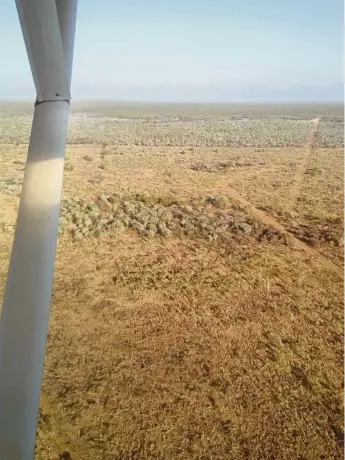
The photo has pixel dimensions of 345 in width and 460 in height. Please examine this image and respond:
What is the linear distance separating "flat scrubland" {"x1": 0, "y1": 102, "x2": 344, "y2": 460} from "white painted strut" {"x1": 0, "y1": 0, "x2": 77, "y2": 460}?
241 cm

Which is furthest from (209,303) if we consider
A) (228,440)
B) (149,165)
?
(149,165)

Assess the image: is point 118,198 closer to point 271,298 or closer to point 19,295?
point 271,298

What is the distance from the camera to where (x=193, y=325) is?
183 inches

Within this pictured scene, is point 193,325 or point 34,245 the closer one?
point 34,245

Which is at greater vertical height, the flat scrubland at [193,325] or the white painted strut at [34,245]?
the white painted strut at [34,245]

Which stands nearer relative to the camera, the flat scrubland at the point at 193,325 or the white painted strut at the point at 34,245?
the white painted strut at the point at 34,245

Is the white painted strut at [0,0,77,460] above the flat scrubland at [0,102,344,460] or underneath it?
above

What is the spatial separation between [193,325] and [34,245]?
3.92 meters

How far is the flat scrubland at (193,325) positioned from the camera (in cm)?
316

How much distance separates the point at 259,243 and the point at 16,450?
21.8 ft

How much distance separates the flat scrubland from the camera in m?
3.16

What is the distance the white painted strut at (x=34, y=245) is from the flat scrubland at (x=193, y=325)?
7.92ft

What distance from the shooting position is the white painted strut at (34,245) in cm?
87

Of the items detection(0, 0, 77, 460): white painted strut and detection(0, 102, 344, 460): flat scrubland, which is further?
detection(0, 102, 344, 460): flat scrubland
